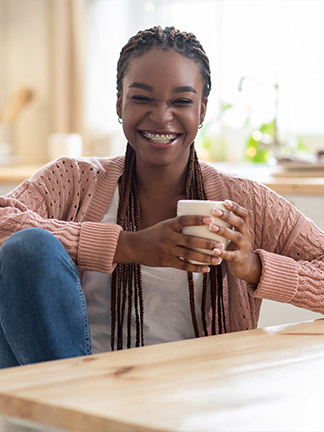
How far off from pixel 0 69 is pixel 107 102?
68 centimetres

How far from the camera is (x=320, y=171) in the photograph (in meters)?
2.38

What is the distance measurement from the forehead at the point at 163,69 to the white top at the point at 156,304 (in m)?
0.36

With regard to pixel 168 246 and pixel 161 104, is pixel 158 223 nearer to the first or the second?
pixel 168 246

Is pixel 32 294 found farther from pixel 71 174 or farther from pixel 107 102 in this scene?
pixel 107 102

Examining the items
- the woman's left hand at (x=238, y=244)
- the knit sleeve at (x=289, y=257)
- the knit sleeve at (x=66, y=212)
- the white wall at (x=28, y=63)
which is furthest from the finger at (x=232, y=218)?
the white wall at (x=28, y=63)

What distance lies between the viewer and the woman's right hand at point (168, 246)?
1.11 m

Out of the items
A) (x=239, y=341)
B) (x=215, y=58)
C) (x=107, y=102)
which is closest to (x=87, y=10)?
(x=107, y=102)

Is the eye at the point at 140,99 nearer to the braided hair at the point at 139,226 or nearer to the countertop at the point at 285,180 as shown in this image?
the braided hair at the point at 139,226

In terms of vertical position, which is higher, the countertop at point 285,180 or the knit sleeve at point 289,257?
the knit sleeve at point 289,257

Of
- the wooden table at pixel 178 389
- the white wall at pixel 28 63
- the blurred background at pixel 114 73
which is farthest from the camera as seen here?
the white wall at pixel 28 63

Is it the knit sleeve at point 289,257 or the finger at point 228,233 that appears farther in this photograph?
the knit sleeve at point 289,257

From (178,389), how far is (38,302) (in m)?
0.37

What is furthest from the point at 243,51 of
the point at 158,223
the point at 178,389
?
the point at 178,389

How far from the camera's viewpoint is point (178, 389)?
779mm
